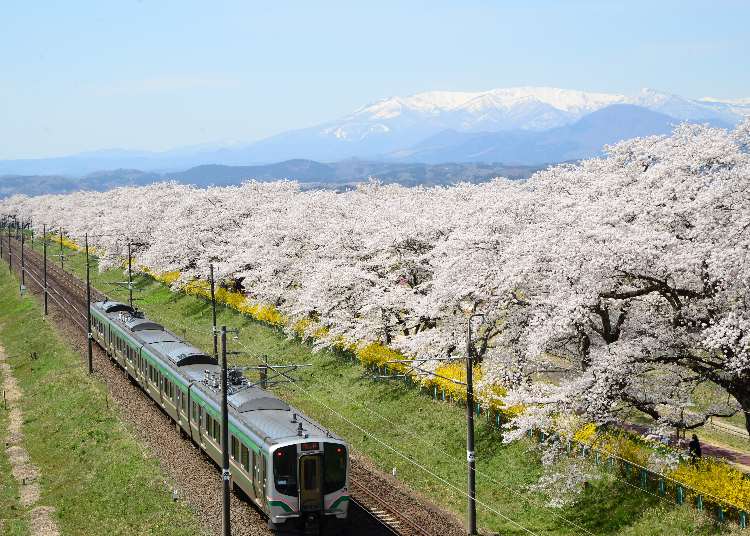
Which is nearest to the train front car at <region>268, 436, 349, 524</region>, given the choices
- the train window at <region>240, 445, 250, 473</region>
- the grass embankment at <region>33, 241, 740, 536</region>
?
the train window at <region>240, 445, 250, 473</region>

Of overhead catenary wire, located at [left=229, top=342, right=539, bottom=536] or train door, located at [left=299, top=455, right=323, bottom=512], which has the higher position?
train door, located at [left=299, top=455, right=323, bottom=512]

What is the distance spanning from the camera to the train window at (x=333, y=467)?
22.8 meters

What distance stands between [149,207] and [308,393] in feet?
196

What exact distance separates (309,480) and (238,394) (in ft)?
20.8

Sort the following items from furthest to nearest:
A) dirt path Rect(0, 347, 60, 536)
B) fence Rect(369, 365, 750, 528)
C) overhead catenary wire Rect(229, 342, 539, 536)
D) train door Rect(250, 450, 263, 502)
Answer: dirt path Rect(0, 347, 60, 536)
overhead catenary wire Rect(229, 342, 539, 536)
train door Rect(250, 450, 263, 502)
fence Rect(369, 365, 750, 528)

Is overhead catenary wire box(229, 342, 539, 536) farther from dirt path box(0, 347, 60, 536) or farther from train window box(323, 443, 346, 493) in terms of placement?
dirt path box(0, 347, 60, 536)

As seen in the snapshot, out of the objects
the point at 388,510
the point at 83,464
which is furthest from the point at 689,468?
the point at 83,464

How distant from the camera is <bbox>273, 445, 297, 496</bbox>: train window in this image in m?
22.2

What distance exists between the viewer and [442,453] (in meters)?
31.9

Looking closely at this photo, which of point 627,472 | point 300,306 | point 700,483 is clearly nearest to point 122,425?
point 300,306

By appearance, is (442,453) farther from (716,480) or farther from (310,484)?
(716,480)

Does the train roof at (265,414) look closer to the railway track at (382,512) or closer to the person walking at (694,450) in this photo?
the railway track at (382,512)

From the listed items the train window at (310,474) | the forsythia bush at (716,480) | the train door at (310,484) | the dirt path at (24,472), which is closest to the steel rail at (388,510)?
the train door at (310,484)

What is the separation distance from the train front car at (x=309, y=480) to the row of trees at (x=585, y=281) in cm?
690
